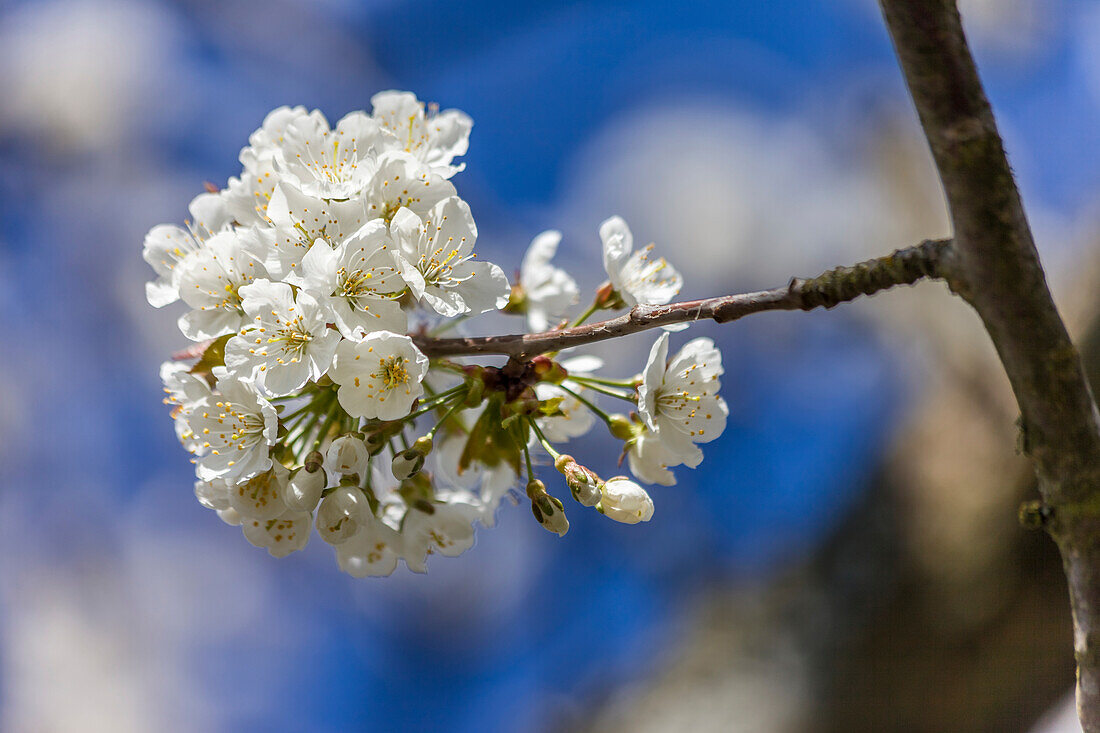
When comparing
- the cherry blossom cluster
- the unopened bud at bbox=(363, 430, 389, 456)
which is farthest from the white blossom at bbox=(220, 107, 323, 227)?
the unopened bud at bbox=(363, 430, 389, 456)

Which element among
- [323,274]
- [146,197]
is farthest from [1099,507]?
[146,197]

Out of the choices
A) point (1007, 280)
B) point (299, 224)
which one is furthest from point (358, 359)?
point (1007, 280)

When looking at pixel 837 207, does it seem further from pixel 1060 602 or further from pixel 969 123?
pixel 969 123

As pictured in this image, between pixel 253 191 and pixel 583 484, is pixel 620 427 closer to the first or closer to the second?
pixel 583 484

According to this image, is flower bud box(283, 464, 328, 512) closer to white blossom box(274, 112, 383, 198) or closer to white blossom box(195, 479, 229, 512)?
white blossom box(195, 479, 229, 512)

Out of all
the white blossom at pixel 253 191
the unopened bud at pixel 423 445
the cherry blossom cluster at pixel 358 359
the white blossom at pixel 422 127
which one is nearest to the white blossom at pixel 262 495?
the cherry blossom cluster at pixel 358 359

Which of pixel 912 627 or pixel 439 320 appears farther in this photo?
pixel 912 627
